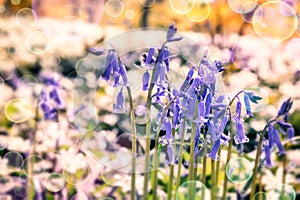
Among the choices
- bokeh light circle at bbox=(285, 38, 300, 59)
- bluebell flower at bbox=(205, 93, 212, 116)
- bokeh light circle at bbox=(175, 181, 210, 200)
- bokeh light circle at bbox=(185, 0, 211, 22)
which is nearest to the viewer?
bluebell flower at bbox=(205, 93, 212, 116)

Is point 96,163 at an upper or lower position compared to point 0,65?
lower

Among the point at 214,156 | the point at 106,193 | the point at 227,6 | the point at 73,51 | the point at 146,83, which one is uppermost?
the point at 227,6

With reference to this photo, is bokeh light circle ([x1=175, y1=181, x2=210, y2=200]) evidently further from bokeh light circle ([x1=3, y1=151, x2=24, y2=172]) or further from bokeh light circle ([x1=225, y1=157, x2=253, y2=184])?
bokeh light circle ([x1=3, y1=151, x2=24, y2=172])

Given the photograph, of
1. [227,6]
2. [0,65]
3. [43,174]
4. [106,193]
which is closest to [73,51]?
[0,65]

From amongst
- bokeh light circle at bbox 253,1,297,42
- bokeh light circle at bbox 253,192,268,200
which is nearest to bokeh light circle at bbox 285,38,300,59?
bokeh light circle at bbox 253,1,297,42

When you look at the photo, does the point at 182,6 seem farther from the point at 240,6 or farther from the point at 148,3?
the point at 240,6

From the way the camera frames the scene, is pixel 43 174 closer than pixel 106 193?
No

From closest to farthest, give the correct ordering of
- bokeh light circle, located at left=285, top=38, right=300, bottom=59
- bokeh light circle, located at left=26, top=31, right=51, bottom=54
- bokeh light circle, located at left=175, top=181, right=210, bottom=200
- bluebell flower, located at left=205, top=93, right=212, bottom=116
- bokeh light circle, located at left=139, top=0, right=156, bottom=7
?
bluebell flower, located at left=205, top=93, right=212, bottom=116, bokeh light circle, located at left=175, top=181, right=210, bottom=200, bokeh light circle, located at left=285, top=38, right=300, bottom=59, bokeh light circle, located at left=26, top=31, right=51, bottom=54, bokeh light circle, located at left=139, top=0, right=156, bottom=7

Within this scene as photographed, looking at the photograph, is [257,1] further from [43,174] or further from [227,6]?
[43,174]
